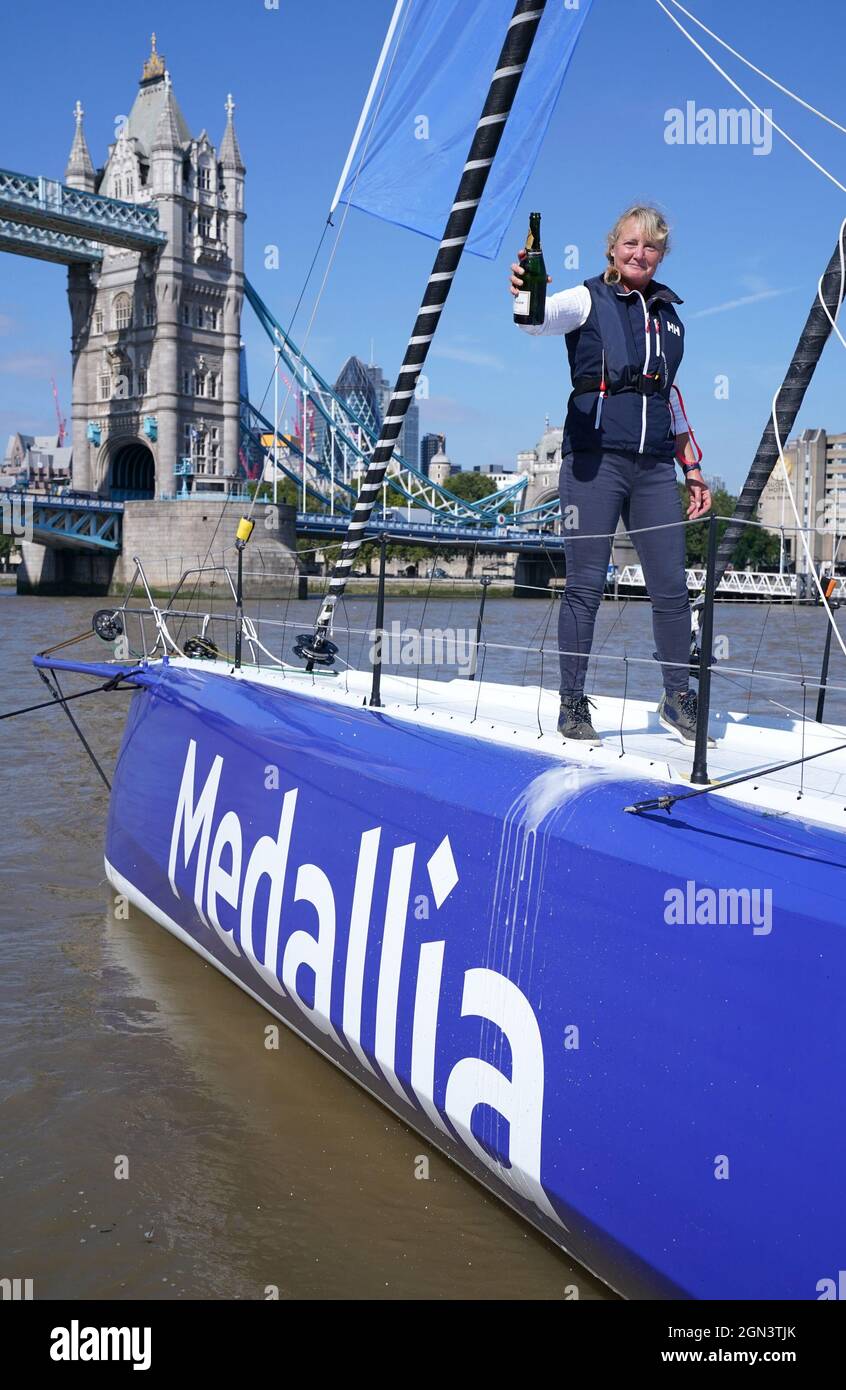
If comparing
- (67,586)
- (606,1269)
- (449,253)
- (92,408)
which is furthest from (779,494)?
(92,408)

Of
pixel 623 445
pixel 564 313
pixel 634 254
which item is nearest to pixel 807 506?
pixel 623 445

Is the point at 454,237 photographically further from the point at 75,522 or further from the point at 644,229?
the point at 75,522

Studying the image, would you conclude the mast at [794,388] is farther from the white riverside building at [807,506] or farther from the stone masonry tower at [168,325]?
the stone masonry tower at [168,325]

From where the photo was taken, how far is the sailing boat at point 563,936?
7.03 ft

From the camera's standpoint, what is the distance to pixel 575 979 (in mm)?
2562

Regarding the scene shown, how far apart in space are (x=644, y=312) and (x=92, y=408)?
59.4 m

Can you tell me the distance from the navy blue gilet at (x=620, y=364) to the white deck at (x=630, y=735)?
29.1 inches

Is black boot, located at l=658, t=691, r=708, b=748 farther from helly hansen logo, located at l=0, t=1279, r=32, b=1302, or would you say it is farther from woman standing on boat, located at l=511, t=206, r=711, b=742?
helly hansen logo, located at l=0, t=1279, r=32, b=1302

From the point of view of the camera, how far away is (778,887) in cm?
223

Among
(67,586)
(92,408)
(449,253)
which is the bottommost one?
(67,586)

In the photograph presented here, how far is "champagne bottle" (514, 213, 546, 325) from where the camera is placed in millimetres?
3066

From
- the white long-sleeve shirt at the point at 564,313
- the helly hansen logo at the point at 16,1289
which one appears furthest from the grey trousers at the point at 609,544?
the helly hansen logo at the point at 16,1289

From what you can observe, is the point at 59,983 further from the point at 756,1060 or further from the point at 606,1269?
the point at 756,1060
